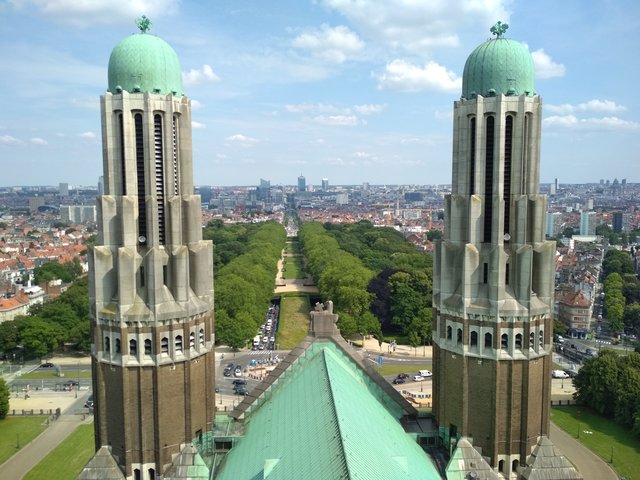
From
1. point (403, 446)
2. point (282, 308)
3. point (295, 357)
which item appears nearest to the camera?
point (403, 446)

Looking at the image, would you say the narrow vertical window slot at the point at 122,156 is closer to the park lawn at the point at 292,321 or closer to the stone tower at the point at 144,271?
the stone tower at the point at 144,271

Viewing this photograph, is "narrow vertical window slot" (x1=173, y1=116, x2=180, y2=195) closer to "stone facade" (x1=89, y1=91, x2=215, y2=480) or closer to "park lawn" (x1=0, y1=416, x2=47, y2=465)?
"stone facade" (x1=89, y1=91, x2=215, y2=480)

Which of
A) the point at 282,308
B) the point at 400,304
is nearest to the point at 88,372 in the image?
the point at 282,308

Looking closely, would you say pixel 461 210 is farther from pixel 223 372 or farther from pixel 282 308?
pixel 282 308

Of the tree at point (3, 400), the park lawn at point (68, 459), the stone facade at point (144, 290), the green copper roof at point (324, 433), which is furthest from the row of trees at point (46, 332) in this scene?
the green copper roof at point (324, 433)

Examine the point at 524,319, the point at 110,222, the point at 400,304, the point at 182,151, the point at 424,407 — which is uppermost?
the point at 182,151

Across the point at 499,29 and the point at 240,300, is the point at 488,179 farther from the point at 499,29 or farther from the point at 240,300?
the point at 240,300
